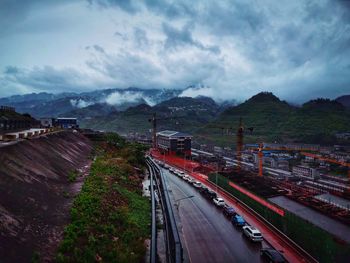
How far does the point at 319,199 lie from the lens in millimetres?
30688

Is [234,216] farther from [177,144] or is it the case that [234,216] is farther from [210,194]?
[177,144]

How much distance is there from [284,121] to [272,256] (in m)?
139

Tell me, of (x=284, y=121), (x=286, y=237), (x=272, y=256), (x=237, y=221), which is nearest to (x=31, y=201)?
(x=272, y=256)

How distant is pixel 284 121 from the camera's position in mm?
149375

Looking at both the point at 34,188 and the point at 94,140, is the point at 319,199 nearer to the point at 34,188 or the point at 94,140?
the point at 34,188

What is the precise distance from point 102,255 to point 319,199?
2475 centimetres

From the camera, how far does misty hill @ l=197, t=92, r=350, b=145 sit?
126m

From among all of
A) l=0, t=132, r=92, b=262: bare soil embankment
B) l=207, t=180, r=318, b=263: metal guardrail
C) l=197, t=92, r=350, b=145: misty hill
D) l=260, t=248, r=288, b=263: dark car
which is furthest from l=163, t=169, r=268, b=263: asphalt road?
l=197, t=92, r=350, b=145: misty hill

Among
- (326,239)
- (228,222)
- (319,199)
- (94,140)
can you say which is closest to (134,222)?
(228,222)

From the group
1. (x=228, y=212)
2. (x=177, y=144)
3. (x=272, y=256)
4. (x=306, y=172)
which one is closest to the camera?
(x=272, y=256)

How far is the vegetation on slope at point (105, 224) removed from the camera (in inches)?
617

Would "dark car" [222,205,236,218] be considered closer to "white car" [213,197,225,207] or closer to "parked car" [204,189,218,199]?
"white car" [213,197,225,207]

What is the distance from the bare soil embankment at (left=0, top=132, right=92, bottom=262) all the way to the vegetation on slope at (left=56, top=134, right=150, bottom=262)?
2.82 feet

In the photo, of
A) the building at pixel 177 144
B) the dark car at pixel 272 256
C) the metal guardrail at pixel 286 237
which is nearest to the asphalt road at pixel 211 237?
the dark car at pixel 272 256
